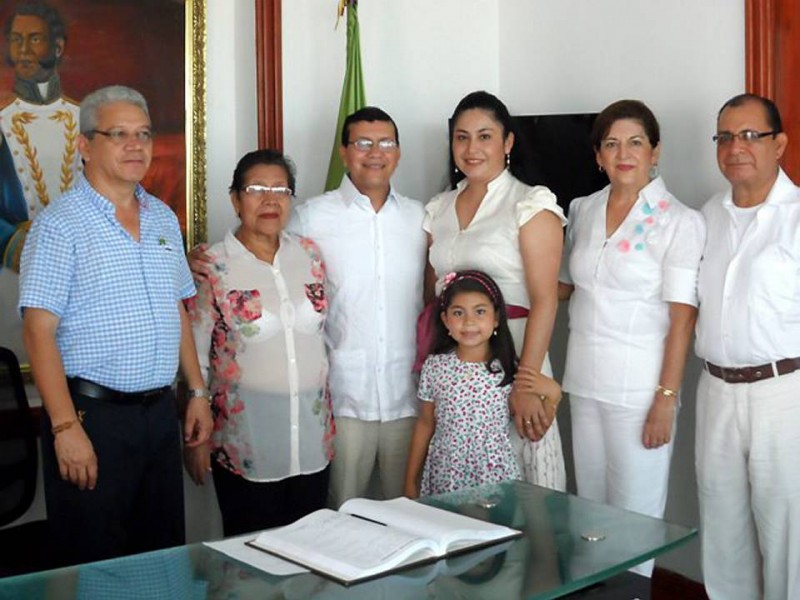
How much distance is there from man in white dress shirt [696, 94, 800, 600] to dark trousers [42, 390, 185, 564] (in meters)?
1.47

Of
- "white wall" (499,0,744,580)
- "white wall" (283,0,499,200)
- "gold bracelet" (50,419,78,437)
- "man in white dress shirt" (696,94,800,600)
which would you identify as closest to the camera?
"gold bracelet" (50,419,78,437)

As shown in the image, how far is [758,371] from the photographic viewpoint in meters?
2.71

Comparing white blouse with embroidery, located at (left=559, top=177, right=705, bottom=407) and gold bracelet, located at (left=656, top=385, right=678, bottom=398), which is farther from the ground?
white blouse with embroidery, located at (left=559, top=177, right=705, bottom=407)

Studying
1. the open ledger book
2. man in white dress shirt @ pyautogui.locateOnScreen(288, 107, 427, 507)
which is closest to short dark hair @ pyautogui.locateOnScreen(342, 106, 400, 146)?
man in white dress shirt @ pyautogui.locateOnScreen(288, 107, 427, 507)

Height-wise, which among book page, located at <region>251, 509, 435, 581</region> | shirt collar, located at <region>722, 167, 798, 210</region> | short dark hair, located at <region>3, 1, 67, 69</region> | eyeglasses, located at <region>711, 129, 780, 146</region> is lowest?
book page, located at <region>251, 509, 435, 581</region>

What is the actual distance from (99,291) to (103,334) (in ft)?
0.33

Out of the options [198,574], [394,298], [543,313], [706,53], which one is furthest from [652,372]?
→ [198,574]

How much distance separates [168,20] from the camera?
346 centimetres

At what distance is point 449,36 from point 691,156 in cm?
124

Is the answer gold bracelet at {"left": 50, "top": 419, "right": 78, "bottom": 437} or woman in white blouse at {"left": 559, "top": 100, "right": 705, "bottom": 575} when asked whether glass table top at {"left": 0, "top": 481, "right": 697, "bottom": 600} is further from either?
woman in white blouse at {"left": 559, "top": 100, "right": 705, "bottom": 575}

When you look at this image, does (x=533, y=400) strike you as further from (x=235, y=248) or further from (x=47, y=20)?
(x=47, y=20)

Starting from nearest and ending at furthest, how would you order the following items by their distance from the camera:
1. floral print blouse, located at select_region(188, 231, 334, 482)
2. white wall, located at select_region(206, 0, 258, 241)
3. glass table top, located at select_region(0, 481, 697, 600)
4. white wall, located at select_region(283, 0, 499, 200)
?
glass table top, located at select_region(0, 481, 697, 600)
floral print blouse, located at select_region(188, 231, 334, 482)
white wall, located at select_region(206, 0, 258, 241)
white wall, located at select_region(283, 0, 499, 200)

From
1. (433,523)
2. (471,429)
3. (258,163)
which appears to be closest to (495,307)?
(471,429)

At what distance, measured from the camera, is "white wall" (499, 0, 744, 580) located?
3.27 m
